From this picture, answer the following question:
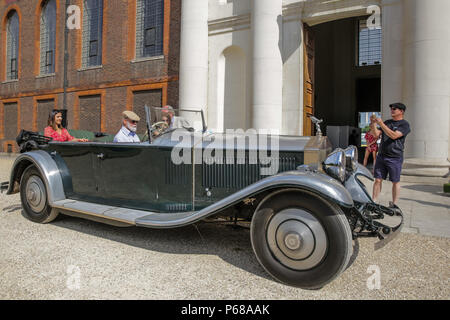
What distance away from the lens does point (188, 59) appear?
10352 mm

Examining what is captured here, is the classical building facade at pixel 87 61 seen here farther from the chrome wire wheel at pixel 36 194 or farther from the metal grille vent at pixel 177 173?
the metal grille vent at pixel 177 173

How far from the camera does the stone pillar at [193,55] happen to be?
10312 mm

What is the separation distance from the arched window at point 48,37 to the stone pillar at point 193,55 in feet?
32.7

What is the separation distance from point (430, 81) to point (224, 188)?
635 cm

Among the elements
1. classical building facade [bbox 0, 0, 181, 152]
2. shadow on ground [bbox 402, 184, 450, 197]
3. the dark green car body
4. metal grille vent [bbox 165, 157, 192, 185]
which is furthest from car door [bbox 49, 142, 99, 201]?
classical building facade [bbox 0, 0, 181, 152]

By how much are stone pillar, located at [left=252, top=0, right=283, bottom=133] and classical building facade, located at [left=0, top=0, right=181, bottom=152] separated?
3.91 metres

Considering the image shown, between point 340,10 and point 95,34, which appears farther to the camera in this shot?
point 95,34

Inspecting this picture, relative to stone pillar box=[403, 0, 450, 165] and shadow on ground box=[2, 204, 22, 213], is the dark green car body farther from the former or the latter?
stone pillar box=[403, 0, 450, 165]

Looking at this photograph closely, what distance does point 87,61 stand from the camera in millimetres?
15148

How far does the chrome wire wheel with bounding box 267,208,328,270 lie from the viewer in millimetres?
2262

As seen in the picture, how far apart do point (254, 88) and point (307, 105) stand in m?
1.75

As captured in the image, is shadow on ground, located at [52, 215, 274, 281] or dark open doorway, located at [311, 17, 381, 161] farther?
dark open doorway, located at [311, 17, 381, 161]
